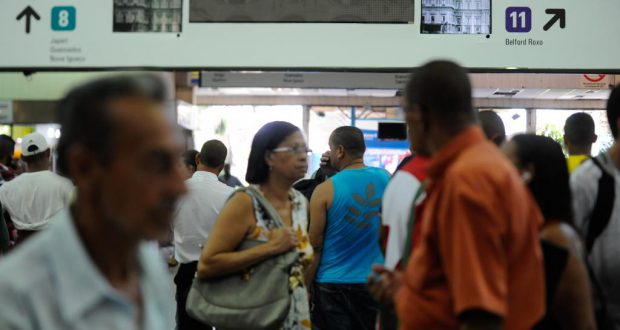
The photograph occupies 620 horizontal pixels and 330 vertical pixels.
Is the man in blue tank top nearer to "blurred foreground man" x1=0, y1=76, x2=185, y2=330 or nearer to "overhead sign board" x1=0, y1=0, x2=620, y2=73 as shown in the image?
"overhead sign board" x1=0, y1=0, x2=620, y2=73

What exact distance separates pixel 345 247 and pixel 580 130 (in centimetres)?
161

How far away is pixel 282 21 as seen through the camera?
15.9 feet

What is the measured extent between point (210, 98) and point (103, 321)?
1529 centimetres

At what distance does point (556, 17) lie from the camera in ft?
15.9

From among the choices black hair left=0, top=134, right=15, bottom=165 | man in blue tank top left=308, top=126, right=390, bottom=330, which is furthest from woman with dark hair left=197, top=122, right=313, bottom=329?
black hair left=0, top=134, right=15, bottom=165

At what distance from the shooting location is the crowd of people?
1252 mm

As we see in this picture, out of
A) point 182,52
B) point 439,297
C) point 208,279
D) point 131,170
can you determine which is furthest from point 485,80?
point 131,170

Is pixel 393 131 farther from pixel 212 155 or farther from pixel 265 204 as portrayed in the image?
pixel 265 204

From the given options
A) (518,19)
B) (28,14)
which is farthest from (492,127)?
(28,14)

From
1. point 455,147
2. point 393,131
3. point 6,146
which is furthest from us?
point 393,131

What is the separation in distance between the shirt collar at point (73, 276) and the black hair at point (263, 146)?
2.16 metres

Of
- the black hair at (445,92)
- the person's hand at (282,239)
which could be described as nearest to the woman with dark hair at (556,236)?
the black hair at (445,92)

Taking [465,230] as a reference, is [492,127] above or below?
above

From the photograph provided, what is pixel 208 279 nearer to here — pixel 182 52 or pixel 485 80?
pixel 182 52
